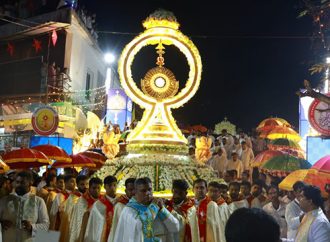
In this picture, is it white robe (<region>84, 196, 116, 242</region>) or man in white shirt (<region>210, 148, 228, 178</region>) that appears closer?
white robe (<region>84, 196, 116, 242</region>)

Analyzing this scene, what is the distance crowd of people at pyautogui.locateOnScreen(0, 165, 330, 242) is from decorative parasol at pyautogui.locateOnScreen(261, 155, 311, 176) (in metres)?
0.52

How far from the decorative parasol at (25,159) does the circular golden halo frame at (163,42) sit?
2845 mm

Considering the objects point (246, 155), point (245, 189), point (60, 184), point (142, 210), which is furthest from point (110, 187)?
point (246, 155)

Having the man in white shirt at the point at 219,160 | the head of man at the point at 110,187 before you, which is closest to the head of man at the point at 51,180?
the head of man at the point at 110,187

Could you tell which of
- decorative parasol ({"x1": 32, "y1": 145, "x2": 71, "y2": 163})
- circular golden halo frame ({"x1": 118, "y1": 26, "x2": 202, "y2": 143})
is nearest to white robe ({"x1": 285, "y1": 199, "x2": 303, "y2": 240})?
circular golden halo frame ({"x1": 118, "y1": 26, "x2": 202, "y2": 143})

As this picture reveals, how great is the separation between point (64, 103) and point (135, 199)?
17480 mm

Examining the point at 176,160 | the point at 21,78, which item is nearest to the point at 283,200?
the point at 176,160

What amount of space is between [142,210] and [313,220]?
1.93m

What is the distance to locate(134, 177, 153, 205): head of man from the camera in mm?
5664

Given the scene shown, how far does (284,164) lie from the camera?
1009 cm

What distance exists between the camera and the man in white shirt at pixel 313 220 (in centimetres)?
498

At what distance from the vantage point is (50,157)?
11.7m

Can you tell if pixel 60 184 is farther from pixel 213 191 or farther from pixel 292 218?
pixel 292 218

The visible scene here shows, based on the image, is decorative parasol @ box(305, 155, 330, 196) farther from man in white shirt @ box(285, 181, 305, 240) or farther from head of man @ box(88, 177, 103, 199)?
head of man @ box(88, 177, 103, 199)
